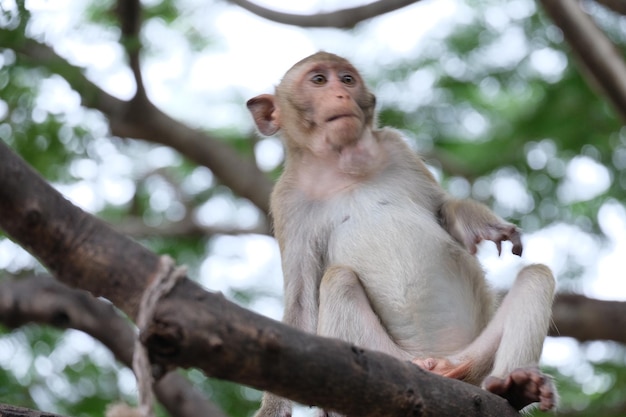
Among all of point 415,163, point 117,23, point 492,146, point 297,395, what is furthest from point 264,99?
point 492,146

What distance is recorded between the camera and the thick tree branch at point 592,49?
9802 millimetres

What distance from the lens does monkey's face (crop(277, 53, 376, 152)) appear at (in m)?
6.75

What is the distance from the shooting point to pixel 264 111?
7578mm

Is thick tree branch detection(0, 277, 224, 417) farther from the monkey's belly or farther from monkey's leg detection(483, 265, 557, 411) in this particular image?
monkey's leg detection(483, 265, 557, 411)

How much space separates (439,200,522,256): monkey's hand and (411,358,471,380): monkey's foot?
755 mm

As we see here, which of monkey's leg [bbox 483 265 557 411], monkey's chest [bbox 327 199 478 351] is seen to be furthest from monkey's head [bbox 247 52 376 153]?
monkey's leg [bbox 483 265 557 411]

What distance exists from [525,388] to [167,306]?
2.47 metres

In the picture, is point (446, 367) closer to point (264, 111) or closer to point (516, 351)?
point (516, 351)

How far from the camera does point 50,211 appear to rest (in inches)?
141

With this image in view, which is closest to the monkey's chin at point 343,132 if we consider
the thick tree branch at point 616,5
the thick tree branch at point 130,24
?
the thick tree branch at point 130,24

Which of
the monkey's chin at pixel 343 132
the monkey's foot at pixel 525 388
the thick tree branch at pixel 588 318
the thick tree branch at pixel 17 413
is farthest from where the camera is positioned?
the thick tree branch at pixel 588 318

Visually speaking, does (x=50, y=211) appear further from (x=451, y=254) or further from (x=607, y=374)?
(x=607, y=374)

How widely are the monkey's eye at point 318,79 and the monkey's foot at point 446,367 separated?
2120 millimetres

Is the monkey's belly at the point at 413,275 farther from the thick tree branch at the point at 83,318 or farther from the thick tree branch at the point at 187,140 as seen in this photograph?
the thick tree branch at the point at 187,140
